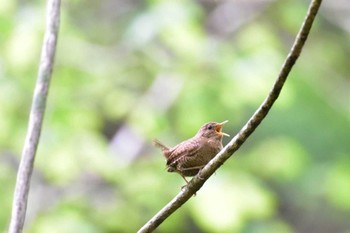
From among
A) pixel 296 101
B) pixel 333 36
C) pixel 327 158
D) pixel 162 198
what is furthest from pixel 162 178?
pixel 333 36

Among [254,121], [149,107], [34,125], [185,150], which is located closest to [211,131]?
[185,150]

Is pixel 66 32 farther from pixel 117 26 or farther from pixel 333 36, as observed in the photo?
pixel 333 36

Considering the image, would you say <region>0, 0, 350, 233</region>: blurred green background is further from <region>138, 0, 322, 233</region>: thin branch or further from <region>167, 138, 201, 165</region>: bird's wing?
<region>138, 0, 322, 233</region>: thin branch

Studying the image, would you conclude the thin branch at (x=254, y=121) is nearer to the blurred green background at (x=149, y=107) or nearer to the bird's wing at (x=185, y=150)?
the bird's wing at (x=185, y=150)

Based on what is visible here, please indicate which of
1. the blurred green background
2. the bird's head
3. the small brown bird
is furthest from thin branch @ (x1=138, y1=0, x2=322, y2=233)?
the blurred green background

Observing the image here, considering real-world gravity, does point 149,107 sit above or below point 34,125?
above

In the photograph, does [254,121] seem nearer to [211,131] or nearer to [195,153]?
[195,153]
